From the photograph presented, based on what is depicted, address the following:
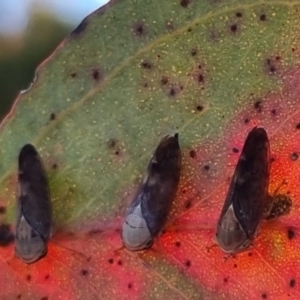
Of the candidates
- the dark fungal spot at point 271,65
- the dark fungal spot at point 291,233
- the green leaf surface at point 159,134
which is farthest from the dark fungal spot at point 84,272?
the dark fungal spot at point 271,65

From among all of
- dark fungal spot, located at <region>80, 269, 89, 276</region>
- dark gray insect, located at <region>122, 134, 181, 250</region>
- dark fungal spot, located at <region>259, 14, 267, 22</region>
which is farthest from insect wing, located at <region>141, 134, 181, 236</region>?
dark fungal spot, located at <region>259, 14, 267, 22</region>

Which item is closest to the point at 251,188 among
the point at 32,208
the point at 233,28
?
the point at 233,28

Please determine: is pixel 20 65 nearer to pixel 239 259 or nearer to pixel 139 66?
pixel 139 66

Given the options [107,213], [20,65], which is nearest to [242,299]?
[107,213]

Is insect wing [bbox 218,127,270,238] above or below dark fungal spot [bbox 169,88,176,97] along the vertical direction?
below

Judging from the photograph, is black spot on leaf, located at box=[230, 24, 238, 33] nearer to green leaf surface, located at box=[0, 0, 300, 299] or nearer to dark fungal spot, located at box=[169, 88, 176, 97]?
green leaf surface, located at box=[0, 0, 300, 299]

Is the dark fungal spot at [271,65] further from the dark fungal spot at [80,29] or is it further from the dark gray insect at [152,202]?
the dark fungal spot at [80,29]
